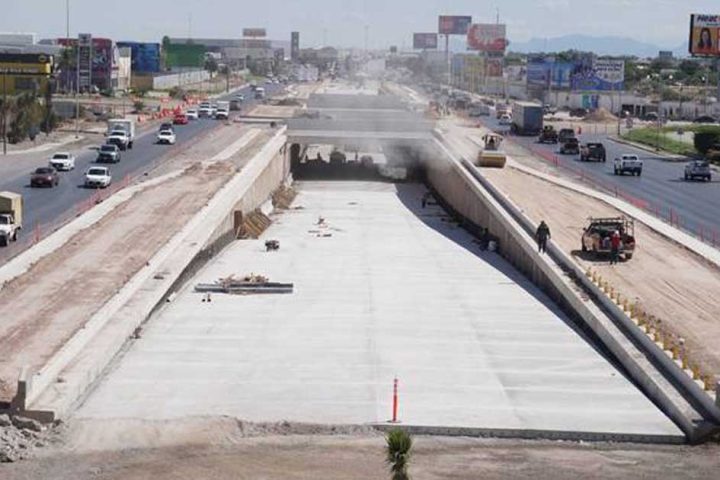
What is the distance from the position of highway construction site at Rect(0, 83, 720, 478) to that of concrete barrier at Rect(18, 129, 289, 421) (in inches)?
3.2

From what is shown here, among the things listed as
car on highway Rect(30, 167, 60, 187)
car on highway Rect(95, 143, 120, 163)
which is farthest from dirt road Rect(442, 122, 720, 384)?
car on highway Rect(95, 143, 120, 163)

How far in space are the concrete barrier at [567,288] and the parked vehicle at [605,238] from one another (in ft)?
3.55

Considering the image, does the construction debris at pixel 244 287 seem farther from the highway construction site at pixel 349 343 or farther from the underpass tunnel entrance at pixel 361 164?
the underpass tunnel entrance at pixel 361 164

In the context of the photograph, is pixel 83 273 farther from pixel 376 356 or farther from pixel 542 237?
pixel 542 237

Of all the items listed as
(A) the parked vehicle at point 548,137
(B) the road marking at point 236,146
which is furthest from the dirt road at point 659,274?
(A) the parked vehicle at point 548,137

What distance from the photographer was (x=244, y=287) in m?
42.4

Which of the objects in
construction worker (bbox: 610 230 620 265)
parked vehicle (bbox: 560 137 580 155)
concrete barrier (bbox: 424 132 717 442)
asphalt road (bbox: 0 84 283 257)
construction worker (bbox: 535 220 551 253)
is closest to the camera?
concrete barrier (bbox: 424 132 717 442)

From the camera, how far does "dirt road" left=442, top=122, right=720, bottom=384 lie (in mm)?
33656

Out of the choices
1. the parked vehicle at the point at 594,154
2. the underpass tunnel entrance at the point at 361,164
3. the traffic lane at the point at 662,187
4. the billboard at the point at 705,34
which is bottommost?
the underpass tunnel entrance at the point at 361,164

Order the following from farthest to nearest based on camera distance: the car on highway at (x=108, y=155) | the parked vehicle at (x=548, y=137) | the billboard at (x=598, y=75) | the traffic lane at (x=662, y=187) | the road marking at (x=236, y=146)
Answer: the billboard at (x=598, y=75) → the parked vehicle at (x=548, y=137) → the road marking at (x=236, y=146) → the car on highway at (x=108, y=155) → the traffic lane at (x=662, y=187)

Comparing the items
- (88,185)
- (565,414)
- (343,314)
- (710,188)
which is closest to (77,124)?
(88,185)

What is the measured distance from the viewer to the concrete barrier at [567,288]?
27844 mm

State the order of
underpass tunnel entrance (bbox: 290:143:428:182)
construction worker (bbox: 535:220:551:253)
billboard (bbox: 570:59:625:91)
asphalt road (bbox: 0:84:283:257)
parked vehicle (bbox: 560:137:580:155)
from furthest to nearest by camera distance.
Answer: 1. billboard (bbox: 570:59:625:91)
2. parked vehicle (bbox: 560:137:580:155)
3. underpass tunnel entrance (bbox: 290:143:428:182)
4. asphalt road (bbox: 0:84:283:257)
5. construction worker (bbox: 535:220:551:253)

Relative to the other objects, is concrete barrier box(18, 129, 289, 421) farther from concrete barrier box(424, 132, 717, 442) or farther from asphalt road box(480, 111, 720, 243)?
asphalt road box(480, 111, 720, 243)
